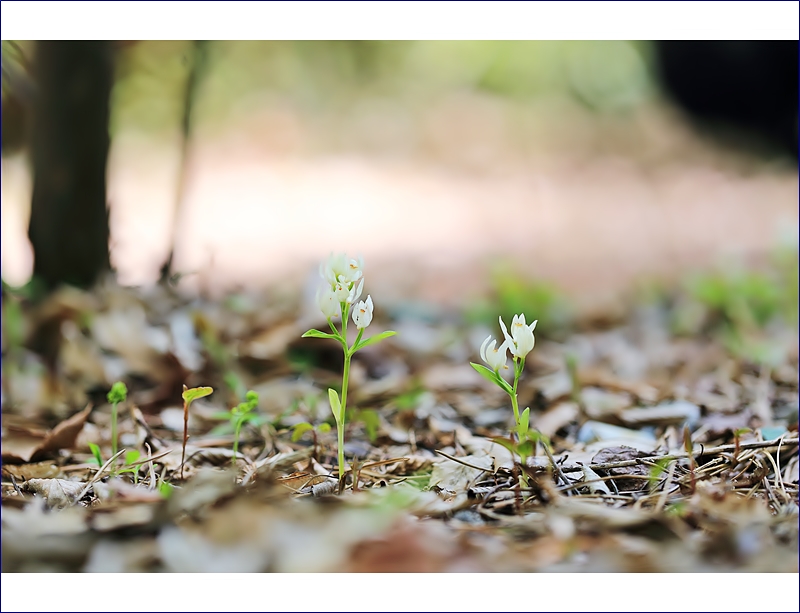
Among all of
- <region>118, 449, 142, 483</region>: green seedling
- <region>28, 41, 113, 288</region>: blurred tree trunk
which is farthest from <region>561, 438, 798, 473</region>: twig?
<region>28, 41, 113, 288</region>: blurred tree trunk

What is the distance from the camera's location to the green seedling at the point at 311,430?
711mm

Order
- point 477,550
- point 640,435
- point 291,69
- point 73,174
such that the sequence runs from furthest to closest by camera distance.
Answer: point 291,69
point 73,174
point 640,435
point 477,550

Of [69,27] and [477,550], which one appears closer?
[477,550]

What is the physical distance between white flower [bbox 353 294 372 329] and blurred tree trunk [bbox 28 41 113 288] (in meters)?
0.84

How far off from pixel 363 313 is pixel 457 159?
1798 mm

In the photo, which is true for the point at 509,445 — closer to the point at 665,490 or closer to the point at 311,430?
the point at 665,490

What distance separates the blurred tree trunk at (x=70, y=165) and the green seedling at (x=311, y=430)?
64cm

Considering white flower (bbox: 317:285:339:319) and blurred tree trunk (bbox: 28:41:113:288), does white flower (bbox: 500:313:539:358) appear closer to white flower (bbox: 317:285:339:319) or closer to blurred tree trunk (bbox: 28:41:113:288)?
white flower (bbox: 317:285:339:319)

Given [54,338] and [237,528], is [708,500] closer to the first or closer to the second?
[237,528]

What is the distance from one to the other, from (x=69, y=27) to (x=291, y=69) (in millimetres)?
1255

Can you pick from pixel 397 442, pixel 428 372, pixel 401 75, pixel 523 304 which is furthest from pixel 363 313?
pixel 401 75

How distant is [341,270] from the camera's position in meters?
0.58

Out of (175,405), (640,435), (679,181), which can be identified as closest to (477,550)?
(640,435)

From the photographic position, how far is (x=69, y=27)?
875mm
